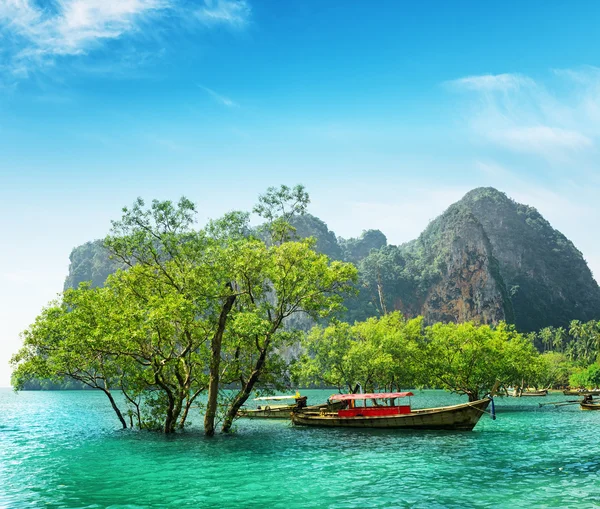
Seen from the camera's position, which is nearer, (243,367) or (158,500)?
(158,500)

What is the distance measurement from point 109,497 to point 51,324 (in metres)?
17.3

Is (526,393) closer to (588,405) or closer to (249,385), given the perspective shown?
(588,405)

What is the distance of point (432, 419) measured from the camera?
38438mm

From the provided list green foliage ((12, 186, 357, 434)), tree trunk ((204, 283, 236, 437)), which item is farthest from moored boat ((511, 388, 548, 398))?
tree trunk ((204, 283, 236, 437))

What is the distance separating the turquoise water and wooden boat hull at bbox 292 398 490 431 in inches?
55.3

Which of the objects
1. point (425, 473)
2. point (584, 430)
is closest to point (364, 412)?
point (584, 430)

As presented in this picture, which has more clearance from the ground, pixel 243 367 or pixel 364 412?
pixel 243 367

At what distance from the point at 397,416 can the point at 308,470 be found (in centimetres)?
1743

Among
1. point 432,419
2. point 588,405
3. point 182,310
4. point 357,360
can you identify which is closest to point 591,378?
point 588,405

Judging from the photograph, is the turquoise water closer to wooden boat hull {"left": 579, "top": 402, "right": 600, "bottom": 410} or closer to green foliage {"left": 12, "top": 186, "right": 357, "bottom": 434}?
green foliage {"left": 12, "top": 186, "right": 357, "bottom": 434}

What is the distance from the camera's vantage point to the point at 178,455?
28.3m

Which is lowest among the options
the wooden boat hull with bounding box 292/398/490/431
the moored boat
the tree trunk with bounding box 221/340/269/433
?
the moored boat

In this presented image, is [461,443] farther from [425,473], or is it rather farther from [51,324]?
[51,324]

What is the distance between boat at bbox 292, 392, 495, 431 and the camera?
124ft
